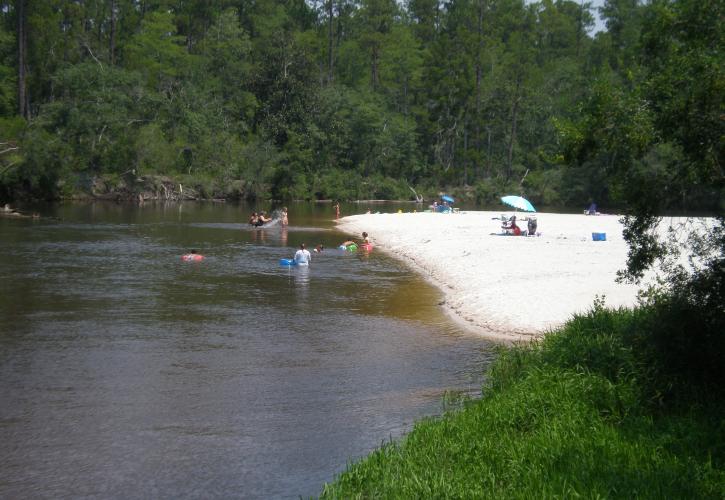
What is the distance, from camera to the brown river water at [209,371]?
11.1 meters

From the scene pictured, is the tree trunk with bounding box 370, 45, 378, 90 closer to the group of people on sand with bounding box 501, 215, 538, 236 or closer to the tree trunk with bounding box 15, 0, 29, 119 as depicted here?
the tree trunk with bounding box 15, 0, 29, 119

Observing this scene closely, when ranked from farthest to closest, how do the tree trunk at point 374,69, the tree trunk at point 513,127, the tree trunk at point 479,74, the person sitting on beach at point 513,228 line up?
1. the tree trunk at point 374,69
2. the tree trunk at point 513,127
3. the tree trunk at point 479,74
4. the person sitting on beach at point 513,228

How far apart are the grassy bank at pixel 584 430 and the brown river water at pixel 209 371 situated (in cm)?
130

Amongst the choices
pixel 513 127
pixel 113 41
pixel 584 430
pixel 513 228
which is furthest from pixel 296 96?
pixel 584 430

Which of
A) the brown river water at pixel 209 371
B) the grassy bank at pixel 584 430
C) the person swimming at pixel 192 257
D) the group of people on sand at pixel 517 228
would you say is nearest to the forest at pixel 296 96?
the group of people on sand at pixel 517 228

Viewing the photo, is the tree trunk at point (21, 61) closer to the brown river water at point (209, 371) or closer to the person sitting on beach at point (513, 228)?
the brown river water at point (209, 371)

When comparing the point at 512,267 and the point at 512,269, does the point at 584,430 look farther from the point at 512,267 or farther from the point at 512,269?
the point at 512,267

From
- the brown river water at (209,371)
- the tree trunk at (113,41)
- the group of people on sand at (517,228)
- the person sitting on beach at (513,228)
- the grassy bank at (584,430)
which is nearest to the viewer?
the grassy bank at (584,430)

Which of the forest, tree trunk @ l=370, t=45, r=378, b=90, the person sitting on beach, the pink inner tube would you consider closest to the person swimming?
the pink inner tube

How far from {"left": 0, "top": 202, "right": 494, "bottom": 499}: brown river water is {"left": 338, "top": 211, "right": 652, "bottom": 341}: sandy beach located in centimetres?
120

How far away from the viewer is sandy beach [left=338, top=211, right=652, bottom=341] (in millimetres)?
20250

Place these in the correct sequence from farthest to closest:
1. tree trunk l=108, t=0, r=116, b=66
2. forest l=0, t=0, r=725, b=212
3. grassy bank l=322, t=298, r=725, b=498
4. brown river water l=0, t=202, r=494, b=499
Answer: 1. tree trunk l=108, t=0, r=116, b=66
2. forest l=0, t=0, r=725, b=212
3. brown river water l=0, t=202, r=494, b=499
4. grassy bank l=322, t=298, r=725, b=498

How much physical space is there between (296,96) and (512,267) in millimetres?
63450

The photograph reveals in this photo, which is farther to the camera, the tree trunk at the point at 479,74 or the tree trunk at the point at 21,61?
the tree trunk at the point at 479,74
